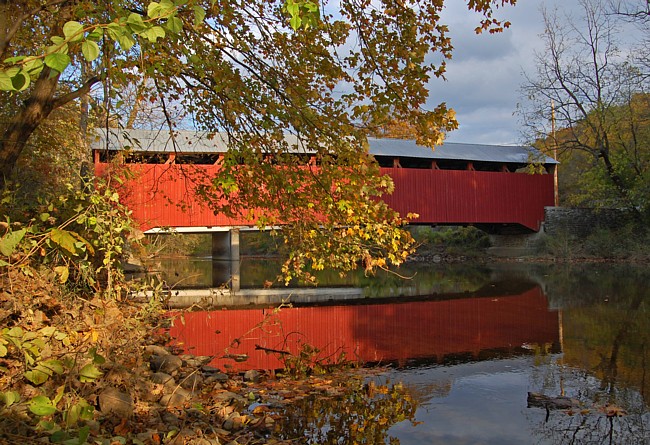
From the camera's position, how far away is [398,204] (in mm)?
19203

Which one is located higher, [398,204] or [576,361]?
[398,204]

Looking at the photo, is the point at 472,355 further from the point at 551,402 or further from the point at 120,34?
the point at 120,34

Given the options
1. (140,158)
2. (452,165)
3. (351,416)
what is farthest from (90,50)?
(452,165)

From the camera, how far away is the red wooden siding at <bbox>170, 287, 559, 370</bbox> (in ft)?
19.6

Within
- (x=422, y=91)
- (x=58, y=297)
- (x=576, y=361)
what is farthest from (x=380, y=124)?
(x=576, y=361)

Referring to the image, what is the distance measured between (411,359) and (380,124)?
8.88 ft

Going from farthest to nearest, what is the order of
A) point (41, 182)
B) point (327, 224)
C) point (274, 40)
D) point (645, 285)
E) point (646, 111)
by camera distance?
point (646, 111) → point (645, 285) → point (41, 182) → point (274, 40) → point (327, 224)

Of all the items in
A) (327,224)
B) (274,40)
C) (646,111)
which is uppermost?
(646,111)

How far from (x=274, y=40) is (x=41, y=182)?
726 cm

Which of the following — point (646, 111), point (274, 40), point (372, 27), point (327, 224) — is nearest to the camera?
point (327, 224)

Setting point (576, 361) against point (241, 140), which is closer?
point (241, 140)

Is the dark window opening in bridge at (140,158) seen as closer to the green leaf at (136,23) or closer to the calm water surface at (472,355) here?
the calm water surface at (472,355)

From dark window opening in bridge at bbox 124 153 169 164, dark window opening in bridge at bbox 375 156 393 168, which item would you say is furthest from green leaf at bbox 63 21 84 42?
dark window opening in bridge at bbox 375 156 393 168

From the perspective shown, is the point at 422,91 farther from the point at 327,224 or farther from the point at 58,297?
the point at 58,297
